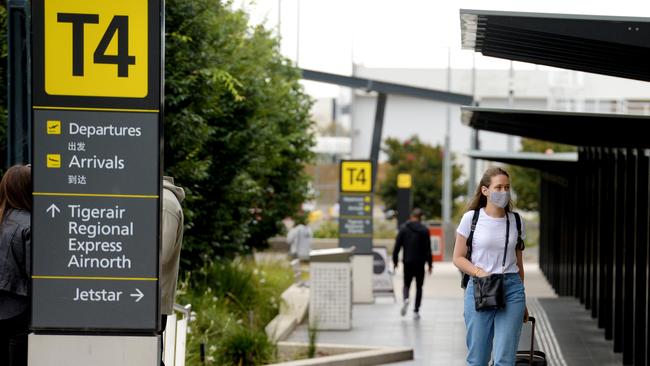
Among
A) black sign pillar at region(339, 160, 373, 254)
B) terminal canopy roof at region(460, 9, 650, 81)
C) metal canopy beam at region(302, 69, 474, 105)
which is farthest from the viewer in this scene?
metal canopy beam at region(302, 69, 474, 105)

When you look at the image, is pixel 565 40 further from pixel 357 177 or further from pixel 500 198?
pixel 357 177

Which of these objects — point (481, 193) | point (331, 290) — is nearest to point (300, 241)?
point (331, 290)

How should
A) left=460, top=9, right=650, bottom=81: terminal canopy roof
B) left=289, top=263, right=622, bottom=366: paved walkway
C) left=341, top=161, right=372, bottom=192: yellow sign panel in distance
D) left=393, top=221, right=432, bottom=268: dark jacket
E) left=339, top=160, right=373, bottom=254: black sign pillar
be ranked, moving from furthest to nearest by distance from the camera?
left=341, top=161, right=372, bottom=192: yellow sign panel in distance
left=339, top=160, right=373, bottom=254: black sign pillar
left=393, top=221, right=432, bottom=268: dark jacket
left=289, top=263, right=622, bottom=366: paved walkway
left=460, top=9, right=650, bottom=81: terminal canopy roof

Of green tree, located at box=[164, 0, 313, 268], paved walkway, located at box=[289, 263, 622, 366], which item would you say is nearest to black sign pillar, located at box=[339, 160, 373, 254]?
A: paved walkway, located at box=[289, 263, 622, 366]

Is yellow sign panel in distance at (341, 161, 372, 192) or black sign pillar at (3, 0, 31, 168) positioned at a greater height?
black sign pillar at (3, 0, 31, 168)

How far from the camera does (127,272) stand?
6359 mm

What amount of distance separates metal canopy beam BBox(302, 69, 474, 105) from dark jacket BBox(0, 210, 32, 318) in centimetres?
2181

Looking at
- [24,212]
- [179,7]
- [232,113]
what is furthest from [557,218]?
[24,212]

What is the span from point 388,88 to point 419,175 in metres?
32.0

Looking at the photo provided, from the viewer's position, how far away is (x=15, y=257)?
7.36 metres

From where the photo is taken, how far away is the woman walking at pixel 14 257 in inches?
289

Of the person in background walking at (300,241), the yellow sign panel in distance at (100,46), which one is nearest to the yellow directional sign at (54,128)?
the yellow sign panel in distance at (100,46)

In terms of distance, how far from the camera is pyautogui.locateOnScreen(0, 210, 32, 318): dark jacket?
7.34 metres

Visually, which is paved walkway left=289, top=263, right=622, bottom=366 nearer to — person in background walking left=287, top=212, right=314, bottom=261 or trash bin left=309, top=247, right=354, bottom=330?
trash bin left=309, top=247, right=354, bottom=330
